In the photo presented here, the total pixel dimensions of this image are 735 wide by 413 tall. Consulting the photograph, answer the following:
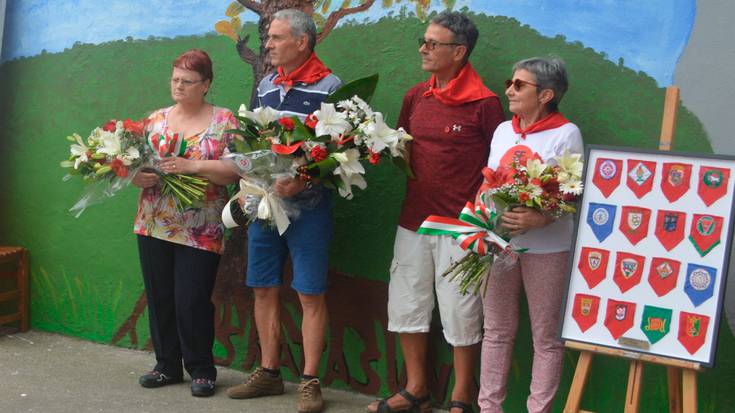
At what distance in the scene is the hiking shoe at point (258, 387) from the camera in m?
5.26

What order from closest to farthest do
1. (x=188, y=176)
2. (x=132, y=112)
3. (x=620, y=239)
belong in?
(x=620, y=239), (x=188, y=176), (x=132, y=112)

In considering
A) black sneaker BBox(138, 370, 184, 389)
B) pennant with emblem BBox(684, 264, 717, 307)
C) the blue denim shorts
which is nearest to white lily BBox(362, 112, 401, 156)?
the blue denim shorts

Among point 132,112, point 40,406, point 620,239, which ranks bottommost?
point 40,406

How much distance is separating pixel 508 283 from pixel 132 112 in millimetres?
2969

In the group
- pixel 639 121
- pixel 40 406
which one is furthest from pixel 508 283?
pixel 40 406

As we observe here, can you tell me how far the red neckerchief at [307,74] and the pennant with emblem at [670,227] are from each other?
193cm

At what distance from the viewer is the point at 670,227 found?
3834 mm

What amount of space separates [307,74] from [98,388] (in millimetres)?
2164

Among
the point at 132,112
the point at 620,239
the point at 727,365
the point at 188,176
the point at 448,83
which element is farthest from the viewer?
the point at 132,112

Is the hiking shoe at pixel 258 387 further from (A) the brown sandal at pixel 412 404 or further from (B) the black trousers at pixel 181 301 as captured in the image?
(A) the brown sandal at pixel 412 404

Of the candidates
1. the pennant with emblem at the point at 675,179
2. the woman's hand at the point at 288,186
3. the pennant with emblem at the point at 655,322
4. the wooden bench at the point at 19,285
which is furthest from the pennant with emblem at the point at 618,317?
the wooden bench at the point at 19,285

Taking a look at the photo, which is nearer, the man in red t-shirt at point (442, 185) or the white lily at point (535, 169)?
the white lily at point (535, 169)

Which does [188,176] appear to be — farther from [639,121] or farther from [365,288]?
[639,121]

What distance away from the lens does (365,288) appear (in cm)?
539
